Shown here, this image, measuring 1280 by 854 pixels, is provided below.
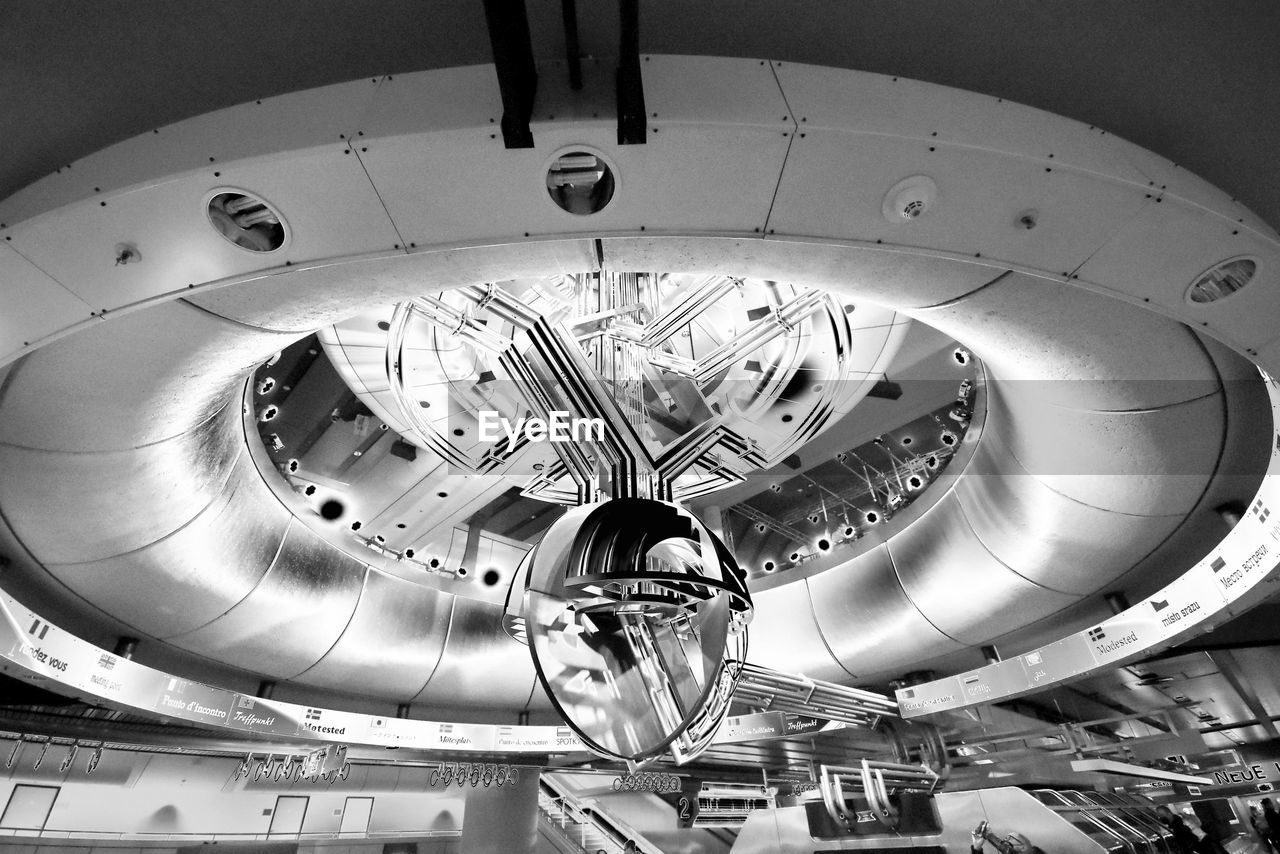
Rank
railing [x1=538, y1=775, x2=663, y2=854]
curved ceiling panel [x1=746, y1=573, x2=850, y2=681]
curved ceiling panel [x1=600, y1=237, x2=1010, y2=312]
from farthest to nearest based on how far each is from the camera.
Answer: railing [x1=538, y1=775, x2=663, y2=854]
curved ceiling panel [x1=746, y1=573, x2=850, y2=681]
curved ceiling panel [x1=600, y1=237, x2=1010, y2=312]

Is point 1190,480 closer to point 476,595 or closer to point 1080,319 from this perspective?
point 1080,319

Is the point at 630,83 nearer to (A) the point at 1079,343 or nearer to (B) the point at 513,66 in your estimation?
(B) the point at 513,66

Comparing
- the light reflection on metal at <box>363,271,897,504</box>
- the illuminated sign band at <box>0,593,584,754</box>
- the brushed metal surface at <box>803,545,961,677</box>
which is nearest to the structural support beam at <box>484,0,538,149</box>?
the light reflection on metal at <box>363,271,897,504</box>

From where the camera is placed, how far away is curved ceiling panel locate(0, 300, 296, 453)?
3590mm

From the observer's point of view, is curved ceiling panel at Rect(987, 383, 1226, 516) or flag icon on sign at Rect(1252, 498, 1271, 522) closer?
flag icon on sign at Rect(1252, 498, 1271, 522)

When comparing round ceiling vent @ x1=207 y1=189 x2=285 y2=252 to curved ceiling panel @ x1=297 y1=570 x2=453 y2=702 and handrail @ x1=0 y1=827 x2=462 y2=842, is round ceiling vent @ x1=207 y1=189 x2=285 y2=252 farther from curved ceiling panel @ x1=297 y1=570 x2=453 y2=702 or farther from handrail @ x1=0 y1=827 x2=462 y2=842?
handrail @ x1=0 y1=827 x2=462 y2=842

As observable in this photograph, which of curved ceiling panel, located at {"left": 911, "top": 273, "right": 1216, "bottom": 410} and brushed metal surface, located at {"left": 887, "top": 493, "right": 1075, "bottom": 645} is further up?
curved ceiling panel, located at {"left": 911, "top": 273, "right": 1216, "bottom": 410}

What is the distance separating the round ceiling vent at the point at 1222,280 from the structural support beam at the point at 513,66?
300 centimetres

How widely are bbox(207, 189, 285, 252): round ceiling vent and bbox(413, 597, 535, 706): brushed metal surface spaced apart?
21.0 ft

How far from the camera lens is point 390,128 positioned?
2438mm

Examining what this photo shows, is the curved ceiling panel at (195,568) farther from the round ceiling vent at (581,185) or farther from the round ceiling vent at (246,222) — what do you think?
the round ceiling vent at (581,185)

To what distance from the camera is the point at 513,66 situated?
83.4 inches

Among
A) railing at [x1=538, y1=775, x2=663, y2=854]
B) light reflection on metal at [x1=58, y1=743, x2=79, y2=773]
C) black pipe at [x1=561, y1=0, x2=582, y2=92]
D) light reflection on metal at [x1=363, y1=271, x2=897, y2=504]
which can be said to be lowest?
railing at [x1=538, y1=775, x2=663, y2=854]

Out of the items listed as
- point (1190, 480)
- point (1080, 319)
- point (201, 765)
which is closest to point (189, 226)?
point (1080, 319)
